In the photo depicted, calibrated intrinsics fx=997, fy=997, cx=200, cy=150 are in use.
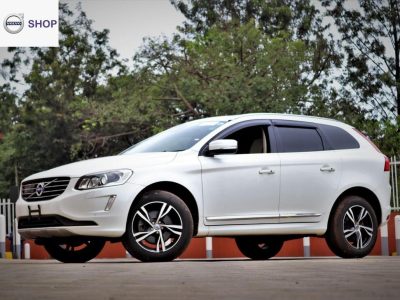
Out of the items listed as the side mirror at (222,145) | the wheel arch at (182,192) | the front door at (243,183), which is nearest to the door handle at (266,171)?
the front door at (243,183)

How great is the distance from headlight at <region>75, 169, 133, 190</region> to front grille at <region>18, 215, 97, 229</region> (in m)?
0.38

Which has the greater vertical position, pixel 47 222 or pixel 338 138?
pixel 338 138

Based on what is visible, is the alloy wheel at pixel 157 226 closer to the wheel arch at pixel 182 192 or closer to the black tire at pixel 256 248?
the wheel arch at pixel 182 192

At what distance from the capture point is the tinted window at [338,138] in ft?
41.6

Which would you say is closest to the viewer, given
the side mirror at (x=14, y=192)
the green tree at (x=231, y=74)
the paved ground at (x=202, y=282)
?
the paved ground at (x=202, y=282)

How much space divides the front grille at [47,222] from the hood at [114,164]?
474mm

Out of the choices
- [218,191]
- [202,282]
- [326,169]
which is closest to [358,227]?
[326,169]

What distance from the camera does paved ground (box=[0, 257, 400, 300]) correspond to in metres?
6.42

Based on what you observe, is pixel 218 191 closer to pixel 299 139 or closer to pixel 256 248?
pixel 299 139

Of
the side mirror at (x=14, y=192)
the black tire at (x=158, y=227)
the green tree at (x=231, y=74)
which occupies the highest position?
the green tree at (x=231, y=74)

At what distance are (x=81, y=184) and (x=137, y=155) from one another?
2.60 feet

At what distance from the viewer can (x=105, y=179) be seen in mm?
10773

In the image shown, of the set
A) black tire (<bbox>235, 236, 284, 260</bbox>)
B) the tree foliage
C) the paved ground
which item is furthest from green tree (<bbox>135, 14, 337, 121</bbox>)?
the paved ground

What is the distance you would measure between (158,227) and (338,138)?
10.2 ft
